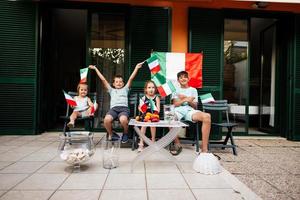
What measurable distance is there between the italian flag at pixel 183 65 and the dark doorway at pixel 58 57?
2604 millimetres

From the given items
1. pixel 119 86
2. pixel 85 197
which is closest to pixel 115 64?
pixel 119 86

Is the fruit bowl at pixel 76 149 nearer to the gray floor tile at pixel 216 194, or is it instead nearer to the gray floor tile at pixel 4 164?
the gray floor tile at pixel 4 164

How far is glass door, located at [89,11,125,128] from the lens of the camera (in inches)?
222

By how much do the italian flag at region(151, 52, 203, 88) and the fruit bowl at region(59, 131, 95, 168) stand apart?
2.60 meters

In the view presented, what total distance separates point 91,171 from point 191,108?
2.07 metres

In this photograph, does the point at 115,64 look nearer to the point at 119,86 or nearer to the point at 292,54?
the point at 119,86

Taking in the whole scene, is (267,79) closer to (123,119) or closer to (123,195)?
(123,119)

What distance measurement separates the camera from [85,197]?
7.42 ft

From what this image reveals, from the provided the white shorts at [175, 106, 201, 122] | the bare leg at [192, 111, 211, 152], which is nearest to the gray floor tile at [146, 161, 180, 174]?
the bare leg at [192, 111, 211, 152]

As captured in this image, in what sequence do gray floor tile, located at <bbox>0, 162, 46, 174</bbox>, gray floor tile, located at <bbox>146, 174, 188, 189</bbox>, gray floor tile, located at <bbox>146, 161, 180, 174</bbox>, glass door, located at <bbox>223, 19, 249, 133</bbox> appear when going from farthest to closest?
glass door, located at <bbox>223, 19, 249, 133</bbox> → gray floor tile, located at <bbox>146, 161, 180, 174</bbox> → gray floor tile, located at <bbox>0, 162, 46, 174</bbox> → gray floor tile, located at <bbox>146, 174, 188, 189</bbox>

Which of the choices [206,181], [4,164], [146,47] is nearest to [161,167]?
[206,181]

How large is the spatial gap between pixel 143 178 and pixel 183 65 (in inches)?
123

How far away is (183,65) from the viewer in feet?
17.5

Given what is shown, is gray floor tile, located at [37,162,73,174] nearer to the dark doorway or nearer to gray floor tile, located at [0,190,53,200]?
gray floor tile, located at [0,190,53,200]
